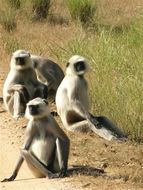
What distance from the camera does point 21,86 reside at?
10.5m

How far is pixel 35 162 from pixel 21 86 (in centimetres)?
324

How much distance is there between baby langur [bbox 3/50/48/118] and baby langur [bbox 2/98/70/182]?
8.27ft

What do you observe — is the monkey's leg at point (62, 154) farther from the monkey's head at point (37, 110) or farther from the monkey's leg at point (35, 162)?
the monkey's head at point (37, 110)

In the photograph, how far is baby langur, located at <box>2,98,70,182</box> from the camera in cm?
738

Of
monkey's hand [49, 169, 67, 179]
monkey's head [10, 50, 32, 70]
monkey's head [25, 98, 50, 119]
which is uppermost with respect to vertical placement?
monkey's head [25, 98, 50, 119]

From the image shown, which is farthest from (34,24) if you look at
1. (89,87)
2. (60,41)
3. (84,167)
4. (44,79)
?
(84,167)

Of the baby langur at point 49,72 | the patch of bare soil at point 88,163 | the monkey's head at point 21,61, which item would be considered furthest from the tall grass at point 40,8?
the patch of bare soil at point 88,163

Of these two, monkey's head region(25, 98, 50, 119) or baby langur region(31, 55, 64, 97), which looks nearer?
monkey's head region(25, 98, 50, 119)

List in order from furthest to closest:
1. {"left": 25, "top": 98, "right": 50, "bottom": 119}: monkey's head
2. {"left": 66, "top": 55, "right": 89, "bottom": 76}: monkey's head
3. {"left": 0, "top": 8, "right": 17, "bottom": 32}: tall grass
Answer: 1. {"left": 0, "top": 8, "right": 17, "bottom": 32}: tall grass
2. {"left": 66, "top": 55, "right": 89, "bottom": 76}: monkey's head
3. {"left": 25, "top": 98, "right": 50, "bottom": 119}: monkey's head

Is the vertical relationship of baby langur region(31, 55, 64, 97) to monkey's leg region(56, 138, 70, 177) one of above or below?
below

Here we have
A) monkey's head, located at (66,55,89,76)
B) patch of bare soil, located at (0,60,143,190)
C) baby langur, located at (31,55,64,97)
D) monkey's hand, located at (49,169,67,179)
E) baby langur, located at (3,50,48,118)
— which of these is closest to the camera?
patch of bare soil, located at (0,60,143,190)

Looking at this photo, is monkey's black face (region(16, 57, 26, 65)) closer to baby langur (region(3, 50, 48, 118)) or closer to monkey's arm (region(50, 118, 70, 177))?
baby langur (region(3, 50, 48, 118))

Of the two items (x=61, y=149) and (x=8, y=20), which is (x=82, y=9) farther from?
(x=61, y=149)

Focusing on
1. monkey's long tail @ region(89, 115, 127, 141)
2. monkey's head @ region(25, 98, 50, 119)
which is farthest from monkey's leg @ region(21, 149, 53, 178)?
monkey's long tail @ region(89, 115, 127, 141)
